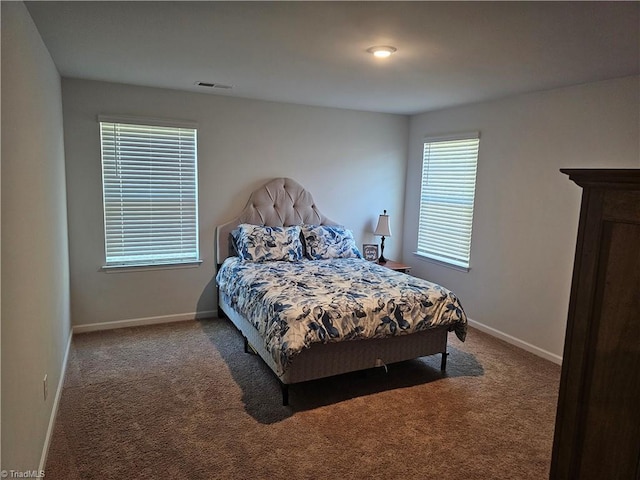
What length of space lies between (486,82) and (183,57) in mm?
2344

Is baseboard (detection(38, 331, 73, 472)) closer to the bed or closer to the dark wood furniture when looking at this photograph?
the bed

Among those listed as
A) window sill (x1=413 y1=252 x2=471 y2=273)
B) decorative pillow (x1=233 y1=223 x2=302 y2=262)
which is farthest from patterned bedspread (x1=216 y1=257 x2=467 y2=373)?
window sill (x1=413 y1=252 x2=471 y2=273)

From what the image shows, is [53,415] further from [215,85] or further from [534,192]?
[534,192]

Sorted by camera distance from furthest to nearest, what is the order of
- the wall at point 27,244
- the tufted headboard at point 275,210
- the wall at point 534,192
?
the tufted headboard at point 275,210
the wall at point 534,192
the wall at point 27,244

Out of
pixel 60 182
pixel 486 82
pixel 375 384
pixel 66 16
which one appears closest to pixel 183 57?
pixel 66 16

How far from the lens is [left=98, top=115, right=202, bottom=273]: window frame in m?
3.99

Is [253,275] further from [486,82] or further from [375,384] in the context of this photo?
[486,82]

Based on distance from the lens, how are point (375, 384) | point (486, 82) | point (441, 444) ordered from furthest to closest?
1. point (486, 82)
2. point (375, 384)
3. point (441, 444)

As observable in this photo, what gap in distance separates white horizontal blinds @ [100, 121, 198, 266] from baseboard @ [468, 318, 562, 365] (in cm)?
308

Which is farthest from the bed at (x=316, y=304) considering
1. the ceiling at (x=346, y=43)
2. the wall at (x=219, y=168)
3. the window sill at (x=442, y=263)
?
the ceiling at (x=346, y=43)

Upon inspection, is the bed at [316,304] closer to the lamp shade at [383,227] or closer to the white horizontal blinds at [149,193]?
the white horizontal blinds at [149,193]

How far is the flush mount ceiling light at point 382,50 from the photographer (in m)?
2.60

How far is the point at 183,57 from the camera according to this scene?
9.73 ft

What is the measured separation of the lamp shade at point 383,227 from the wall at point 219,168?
0.75 ft
